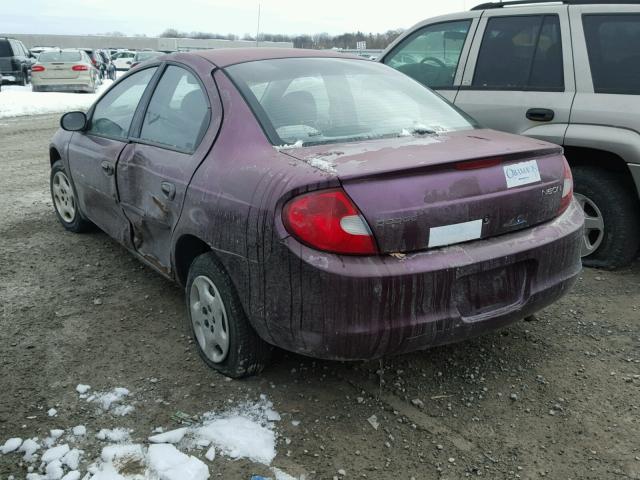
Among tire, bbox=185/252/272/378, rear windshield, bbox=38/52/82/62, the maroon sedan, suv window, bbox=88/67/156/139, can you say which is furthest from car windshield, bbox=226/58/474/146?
rear windshield, bbox=38/52/82/62

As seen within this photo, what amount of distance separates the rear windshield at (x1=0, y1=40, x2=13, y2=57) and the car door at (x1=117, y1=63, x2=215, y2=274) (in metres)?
22.2

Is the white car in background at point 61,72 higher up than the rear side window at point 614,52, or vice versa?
the rear side window at point 614,52

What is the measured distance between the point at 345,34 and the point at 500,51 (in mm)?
10548

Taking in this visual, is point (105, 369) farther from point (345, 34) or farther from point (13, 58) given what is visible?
point (13, 58)

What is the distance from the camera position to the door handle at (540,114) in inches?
176

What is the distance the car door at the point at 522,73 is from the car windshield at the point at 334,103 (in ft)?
4.10

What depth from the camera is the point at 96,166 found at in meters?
4.12

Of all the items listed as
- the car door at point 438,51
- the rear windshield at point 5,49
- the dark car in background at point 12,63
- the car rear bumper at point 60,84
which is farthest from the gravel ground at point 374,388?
the rear windshield at point 5,49

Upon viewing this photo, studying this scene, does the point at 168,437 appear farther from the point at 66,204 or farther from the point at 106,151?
the point at 66,204

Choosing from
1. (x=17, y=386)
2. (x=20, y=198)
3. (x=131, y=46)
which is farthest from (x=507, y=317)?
(x=131, y=46)

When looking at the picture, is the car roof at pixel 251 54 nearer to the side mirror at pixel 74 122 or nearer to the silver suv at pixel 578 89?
the side mirror at pixel 74 122

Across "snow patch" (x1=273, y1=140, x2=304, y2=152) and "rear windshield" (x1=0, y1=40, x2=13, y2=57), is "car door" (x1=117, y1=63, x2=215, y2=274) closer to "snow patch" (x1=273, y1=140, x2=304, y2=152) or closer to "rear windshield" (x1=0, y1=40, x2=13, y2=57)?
"snow patch" (x1=273, y1=140, x2=304, y2=152)

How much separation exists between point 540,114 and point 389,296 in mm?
2814

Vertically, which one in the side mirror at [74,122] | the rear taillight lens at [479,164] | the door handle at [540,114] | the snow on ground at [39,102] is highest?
the door handle at [540,114]
